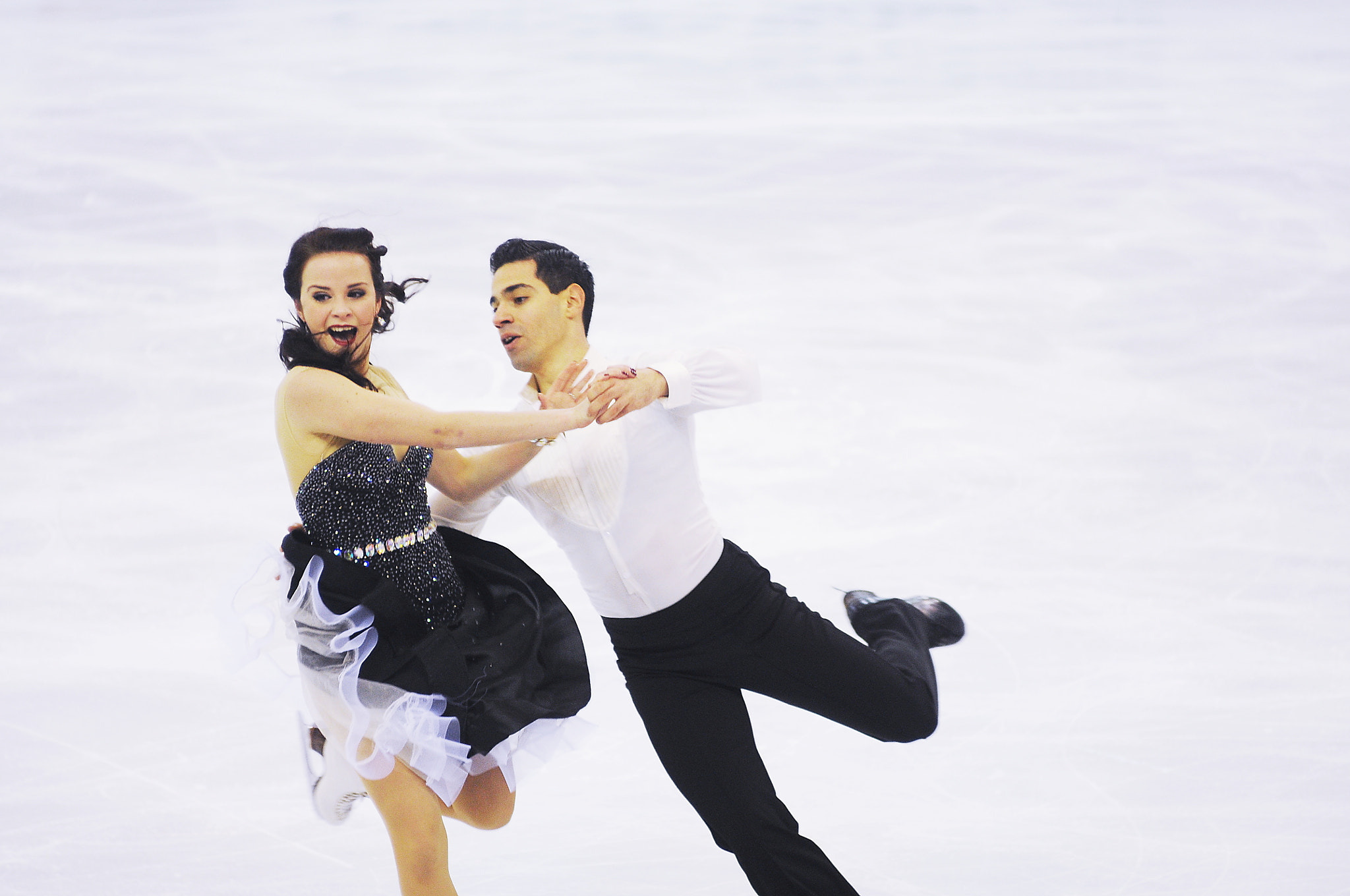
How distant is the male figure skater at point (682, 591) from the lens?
2.72 metres

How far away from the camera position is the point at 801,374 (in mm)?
5820

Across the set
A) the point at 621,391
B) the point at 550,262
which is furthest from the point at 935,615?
the point at 550,262

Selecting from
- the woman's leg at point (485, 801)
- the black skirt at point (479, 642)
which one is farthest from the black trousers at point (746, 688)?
the woman's leg at point (485, 801)

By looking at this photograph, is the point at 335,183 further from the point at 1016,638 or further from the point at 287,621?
the point at 287,621

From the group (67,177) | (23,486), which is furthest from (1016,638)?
(67,177)

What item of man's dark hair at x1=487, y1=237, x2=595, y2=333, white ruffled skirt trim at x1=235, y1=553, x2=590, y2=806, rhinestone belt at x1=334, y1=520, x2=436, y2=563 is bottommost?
white ruffled skirt trim at x1=235, y1=553, x2=590, y2=806

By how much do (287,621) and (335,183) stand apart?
A: 467 cm

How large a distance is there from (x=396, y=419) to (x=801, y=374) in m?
3.52

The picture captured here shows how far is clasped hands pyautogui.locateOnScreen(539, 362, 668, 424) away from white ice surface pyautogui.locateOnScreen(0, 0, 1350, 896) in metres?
0.66

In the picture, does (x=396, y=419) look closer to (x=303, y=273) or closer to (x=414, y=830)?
(x=303, y=273)

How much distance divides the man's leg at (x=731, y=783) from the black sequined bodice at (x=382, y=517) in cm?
49

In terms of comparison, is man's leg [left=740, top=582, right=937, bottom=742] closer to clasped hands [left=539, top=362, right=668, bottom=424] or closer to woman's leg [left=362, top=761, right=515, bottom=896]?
clasped hands [left=539, top=362, right=668, bottom=424]

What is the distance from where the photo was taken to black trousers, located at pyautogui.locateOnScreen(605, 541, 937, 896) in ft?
8.87

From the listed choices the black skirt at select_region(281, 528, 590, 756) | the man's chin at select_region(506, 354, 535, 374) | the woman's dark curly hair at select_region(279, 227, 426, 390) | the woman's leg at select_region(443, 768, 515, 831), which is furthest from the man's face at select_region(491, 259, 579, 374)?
the woman's leg at select_region(443, 768, 515, 831)
